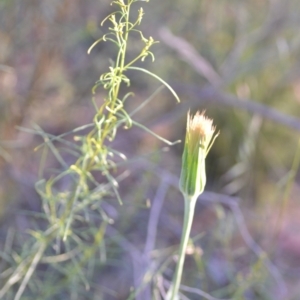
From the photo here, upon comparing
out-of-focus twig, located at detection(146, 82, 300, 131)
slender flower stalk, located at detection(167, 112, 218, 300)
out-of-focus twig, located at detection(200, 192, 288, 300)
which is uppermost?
out-of-focus twig, located at detection(146, 82, 300, 131)

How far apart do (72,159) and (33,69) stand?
9.6 inches

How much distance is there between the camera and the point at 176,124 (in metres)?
1.69

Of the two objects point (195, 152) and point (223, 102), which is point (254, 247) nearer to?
point (223, 102)

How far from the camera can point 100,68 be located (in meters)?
1.36

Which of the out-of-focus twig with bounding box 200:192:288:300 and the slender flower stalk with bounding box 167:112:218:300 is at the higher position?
the slender flower stalk with bounding box 167:112:218:300

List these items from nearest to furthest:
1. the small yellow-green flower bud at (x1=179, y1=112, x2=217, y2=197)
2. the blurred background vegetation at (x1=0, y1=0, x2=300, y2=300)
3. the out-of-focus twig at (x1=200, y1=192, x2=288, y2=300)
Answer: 1. the small yellow-green flower bud at (x1=179, y1=112, x2=217, y2=197)
2. the out-of-focus twig at (x1=200, y1=192, x2=288, y2=300)
3. the blurred background vegetation at (x1=0, y1=0, x2=300, y2=300)

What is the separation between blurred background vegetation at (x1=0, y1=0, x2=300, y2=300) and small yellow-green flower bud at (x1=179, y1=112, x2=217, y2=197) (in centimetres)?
36

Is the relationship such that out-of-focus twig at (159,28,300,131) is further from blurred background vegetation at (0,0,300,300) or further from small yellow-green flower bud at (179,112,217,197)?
small yellow-green flower bud at (179,112,217,197)

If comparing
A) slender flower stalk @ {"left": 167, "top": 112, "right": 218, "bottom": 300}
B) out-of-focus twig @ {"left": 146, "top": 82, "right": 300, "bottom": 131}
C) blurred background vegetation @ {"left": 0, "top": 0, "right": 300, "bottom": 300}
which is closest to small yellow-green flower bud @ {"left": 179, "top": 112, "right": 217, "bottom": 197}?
slender flower stalk @ {"left": 167, "top": 112, "right": 218, "bottom": 300}

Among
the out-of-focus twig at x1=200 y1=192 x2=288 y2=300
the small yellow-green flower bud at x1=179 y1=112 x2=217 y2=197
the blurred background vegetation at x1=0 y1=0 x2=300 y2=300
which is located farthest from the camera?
the blurred background vegetation at x1=0 y1=0 x2=300 y2=300

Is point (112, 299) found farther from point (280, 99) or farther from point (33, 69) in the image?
point (280, 99)

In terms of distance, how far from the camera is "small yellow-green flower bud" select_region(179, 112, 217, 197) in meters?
0.43

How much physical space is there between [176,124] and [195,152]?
126 centimetres

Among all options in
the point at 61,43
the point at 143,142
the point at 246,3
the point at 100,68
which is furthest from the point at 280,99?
the point at 61,43
